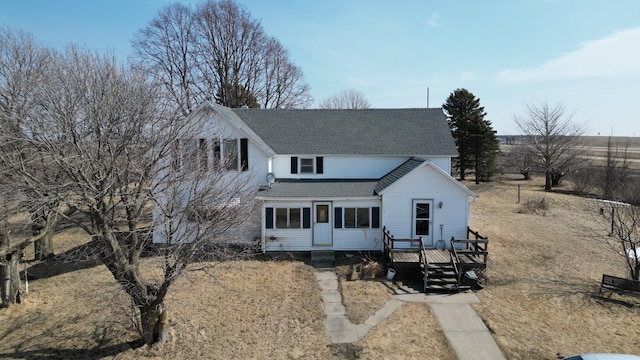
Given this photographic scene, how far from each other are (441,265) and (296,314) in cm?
672

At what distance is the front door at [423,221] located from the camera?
1762 cm

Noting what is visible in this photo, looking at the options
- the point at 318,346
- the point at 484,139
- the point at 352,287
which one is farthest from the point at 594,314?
the point at 484,139

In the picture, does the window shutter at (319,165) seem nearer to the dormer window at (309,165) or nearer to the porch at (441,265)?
the dormer window at (309,165)

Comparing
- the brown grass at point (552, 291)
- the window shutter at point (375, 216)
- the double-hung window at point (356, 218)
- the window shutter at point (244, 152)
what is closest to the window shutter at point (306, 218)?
the double-hung window at point (356, 218)

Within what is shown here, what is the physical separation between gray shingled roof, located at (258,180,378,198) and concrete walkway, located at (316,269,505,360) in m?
4.67

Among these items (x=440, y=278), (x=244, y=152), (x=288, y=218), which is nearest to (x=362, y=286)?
(x=440, y=278)

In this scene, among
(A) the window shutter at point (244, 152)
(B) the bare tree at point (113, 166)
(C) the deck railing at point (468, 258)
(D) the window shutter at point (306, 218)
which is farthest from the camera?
(A) the window shutter at point (244, 152)

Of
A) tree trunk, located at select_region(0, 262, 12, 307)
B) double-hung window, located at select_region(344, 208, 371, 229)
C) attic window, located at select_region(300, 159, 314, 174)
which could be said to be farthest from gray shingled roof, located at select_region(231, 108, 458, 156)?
tree trunk, located at select_region(0, 262, 12, 307)

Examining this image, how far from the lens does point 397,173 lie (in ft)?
61.5

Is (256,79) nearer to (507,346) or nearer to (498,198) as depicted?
(498,198)

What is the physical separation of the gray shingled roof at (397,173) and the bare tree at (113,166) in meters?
9.24

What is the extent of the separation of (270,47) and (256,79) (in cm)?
406

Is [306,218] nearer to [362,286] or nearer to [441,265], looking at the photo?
[362,286]

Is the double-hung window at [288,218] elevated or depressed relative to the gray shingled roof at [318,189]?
depressed
